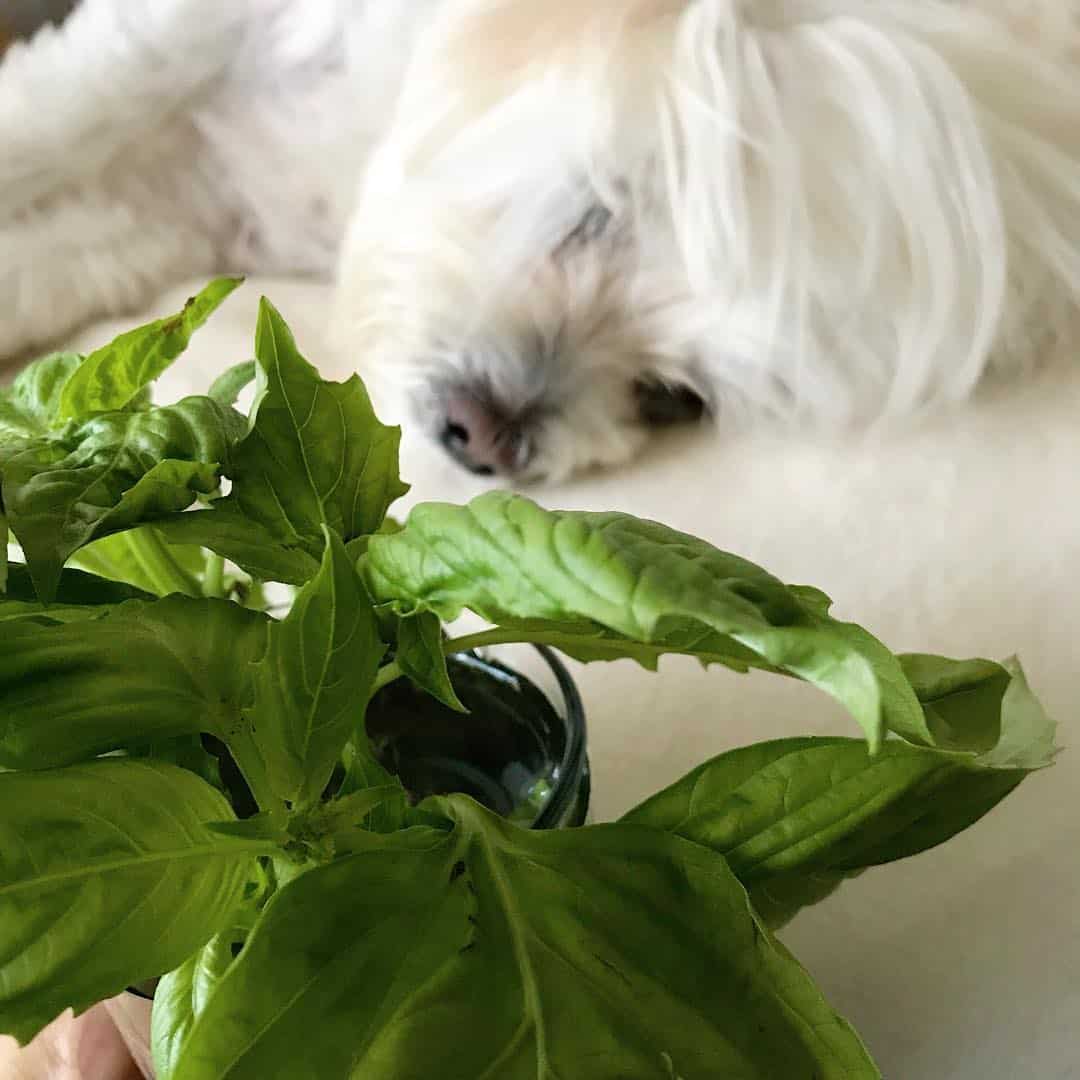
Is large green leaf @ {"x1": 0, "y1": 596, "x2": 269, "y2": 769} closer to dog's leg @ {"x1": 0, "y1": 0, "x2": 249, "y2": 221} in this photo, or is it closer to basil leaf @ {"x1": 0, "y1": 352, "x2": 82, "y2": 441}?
basil leaf @ {"x1": 0, "y1": 352, "x2": 82, "y2": 441}

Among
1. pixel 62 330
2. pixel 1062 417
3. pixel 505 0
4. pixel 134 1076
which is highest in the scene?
pixel 505 0

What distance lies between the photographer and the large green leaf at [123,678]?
260mm

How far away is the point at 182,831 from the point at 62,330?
2.59ft

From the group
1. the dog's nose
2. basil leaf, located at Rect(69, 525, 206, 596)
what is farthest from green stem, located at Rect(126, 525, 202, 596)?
the dog's nose

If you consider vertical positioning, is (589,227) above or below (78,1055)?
above

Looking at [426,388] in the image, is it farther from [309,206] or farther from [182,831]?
[182,831]

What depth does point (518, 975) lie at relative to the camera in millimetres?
256

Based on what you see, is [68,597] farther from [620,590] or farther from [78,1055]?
[78,1055]

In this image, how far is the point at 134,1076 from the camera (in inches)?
20.5

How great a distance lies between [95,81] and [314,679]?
2.91 feet

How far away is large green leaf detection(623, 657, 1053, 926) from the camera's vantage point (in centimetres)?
30

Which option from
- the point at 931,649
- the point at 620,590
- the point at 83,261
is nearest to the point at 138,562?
the point at 620,590

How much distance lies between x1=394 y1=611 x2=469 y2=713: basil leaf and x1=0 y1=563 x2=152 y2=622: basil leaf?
0.07 m

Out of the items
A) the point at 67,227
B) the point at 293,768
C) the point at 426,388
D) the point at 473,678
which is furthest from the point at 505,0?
the point at 293,768
